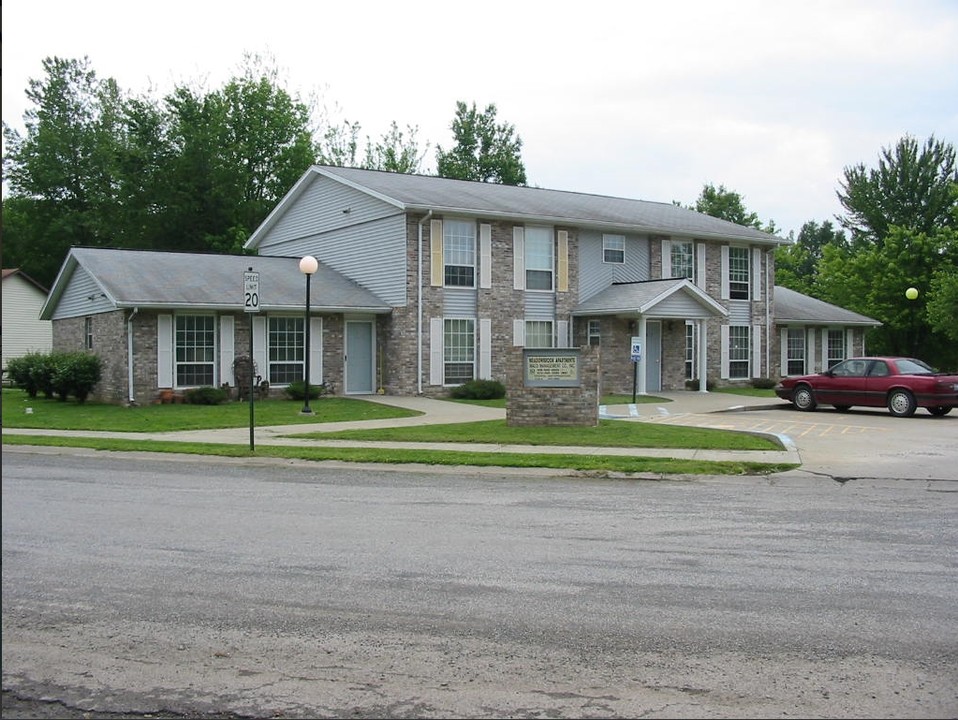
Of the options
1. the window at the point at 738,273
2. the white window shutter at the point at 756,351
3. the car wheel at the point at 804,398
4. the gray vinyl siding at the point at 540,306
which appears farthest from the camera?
the white window shutter at the point at 756,351

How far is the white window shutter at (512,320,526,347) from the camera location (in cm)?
3119

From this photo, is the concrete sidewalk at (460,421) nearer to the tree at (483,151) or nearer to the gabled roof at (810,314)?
the gabled roof at (810,314)

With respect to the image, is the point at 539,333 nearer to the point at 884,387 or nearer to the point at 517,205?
the point at 517,205

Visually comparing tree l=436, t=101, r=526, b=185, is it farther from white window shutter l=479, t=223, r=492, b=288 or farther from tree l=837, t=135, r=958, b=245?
white window shutter l=479, t=223, r=492, b=288

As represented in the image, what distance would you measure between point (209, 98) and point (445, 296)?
27501mm

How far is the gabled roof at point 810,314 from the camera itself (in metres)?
37.8

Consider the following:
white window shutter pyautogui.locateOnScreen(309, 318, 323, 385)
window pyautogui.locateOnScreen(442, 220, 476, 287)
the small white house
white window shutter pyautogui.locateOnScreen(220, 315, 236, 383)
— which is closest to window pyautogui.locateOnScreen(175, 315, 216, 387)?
white window shutter pyautogui.locateOnScreen(220, 315, 236, 383)

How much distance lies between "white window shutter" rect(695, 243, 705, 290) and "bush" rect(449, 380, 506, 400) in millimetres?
10585

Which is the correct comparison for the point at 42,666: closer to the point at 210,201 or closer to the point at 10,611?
the point at 10,611

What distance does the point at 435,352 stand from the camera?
97.1 feet

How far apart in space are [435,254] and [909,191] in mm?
33576

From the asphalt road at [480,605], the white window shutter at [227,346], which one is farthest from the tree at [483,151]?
the asphalt road at [480,605]

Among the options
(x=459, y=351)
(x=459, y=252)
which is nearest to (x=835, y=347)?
(x=459, y=351)

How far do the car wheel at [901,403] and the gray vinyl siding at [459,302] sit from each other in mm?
12786
